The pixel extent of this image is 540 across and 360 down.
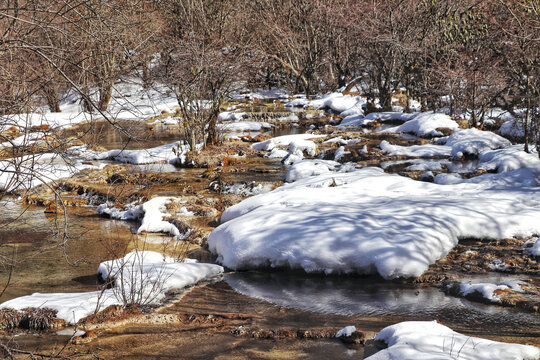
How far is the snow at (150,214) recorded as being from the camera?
9.95m

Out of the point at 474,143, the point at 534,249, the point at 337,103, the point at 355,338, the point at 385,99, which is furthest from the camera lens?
the point at 337,103

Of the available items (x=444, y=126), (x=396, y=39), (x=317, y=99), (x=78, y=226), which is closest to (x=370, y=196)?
(x=78, y=226)

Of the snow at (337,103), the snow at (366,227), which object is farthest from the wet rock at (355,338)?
the snow at (337,103)

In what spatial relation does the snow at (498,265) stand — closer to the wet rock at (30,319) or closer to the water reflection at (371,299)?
the water reflection at (371,299)

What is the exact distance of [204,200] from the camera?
1142 cm

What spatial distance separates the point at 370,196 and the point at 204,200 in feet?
10.9

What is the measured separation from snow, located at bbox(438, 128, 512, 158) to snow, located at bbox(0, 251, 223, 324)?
9380mm

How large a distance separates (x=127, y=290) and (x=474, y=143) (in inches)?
450

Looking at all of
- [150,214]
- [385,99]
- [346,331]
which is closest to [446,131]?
[385,99]

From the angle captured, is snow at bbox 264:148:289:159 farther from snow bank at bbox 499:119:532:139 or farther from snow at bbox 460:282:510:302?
snow at bbox 460:282:510:302

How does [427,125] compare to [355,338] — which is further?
[427,125]

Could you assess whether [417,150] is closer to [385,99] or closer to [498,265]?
[385,99]

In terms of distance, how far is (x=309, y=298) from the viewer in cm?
668

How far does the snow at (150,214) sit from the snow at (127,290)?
7.70ft
